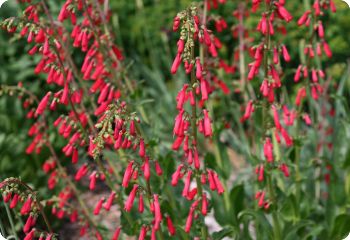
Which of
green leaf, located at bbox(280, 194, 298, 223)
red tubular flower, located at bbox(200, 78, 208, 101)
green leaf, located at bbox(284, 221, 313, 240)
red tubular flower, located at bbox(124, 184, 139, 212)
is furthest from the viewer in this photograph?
green leaf, located at bbox(280, 194, 298, 223)

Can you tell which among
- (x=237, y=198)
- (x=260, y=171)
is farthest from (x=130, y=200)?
(x=237, y=198)

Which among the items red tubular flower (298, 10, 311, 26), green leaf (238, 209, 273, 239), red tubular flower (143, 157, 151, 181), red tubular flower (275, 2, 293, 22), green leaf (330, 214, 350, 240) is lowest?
green leaf (330, 214, 350, 240)

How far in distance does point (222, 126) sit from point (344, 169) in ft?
4.48

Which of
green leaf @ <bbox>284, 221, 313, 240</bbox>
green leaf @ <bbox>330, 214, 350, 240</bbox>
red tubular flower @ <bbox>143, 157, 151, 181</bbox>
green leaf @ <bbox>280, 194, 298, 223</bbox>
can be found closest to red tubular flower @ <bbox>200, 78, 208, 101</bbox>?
red tubular flower @ <bbox>143, 157, 151, 181</bbox>

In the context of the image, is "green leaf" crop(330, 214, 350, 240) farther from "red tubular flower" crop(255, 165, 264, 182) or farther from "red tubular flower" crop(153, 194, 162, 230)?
"red tubular flower" crop(153, 194, 162, 230)

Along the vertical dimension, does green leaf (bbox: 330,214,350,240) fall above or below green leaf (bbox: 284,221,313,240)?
below

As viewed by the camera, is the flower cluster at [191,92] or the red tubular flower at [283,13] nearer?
the flower cluster at [191,92]

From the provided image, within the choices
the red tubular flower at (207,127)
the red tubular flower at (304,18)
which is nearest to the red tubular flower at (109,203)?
the red tubular flower at (207,127)

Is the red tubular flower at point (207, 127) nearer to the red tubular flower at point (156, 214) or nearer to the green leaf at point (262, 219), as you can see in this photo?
the red tubular flower at point (156, 214)

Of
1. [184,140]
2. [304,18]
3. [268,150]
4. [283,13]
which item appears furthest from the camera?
[304,18]

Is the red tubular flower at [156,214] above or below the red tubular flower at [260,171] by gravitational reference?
above

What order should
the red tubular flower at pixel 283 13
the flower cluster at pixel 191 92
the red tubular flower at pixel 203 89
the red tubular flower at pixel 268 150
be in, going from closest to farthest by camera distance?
→ 1. the flower cluster at pixel 191 92
2. the red tubular flower at pixel 203 89
3. the red tubular flower at pixel 283 13
4. the red tubular flower at pixel 268 150

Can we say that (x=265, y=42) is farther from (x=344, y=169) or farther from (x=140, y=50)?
(x=140, y=50)

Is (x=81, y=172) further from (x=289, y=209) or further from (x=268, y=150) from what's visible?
(x=289, y=209)
